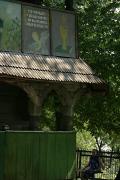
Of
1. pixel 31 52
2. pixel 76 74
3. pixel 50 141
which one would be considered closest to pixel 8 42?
pixel 31 52

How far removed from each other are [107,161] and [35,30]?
20.4 ft

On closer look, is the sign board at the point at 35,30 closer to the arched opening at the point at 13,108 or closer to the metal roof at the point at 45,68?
the metal roof at the point at 45,68

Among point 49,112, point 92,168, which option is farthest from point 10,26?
point 49,112

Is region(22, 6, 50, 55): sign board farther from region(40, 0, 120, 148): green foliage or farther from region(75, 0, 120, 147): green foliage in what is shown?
region(75, 0, 120, 147): green foliage

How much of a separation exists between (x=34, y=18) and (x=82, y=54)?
212 inches

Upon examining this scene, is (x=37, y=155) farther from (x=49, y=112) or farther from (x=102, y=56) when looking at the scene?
(x=49, y=112)

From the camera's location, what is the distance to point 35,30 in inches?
688

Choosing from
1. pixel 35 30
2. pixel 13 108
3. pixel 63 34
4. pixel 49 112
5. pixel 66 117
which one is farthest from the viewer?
pixel 49 112

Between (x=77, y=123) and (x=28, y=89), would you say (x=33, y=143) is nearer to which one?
(x=28, y=89)

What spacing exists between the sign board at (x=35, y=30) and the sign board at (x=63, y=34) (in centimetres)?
28

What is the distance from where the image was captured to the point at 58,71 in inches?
670

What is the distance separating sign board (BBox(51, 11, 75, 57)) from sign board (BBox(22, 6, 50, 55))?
283 millimetres

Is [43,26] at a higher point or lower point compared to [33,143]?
higher

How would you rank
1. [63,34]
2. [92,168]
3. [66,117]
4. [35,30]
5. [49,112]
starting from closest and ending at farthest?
[35,30] < [66,117] < [92,168] < [63,34] < [49,112]
